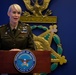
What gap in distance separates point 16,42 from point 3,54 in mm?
285

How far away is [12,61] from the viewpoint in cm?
175

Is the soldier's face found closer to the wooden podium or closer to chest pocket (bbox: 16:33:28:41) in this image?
chest pocket (bbox: 16:33:28:41)

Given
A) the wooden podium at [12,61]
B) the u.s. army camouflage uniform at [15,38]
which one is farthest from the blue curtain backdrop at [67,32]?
the wooden podium at [12,61]

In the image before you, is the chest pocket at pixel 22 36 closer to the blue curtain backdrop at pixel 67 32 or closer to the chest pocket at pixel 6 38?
the chest pocket at pixel 6 38

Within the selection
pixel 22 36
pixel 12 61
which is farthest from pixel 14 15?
pixel 12 61

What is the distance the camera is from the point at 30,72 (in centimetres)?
174

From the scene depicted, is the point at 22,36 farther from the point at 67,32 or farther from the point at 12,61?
the point at 67,32

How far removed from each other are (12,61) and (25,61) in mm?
104

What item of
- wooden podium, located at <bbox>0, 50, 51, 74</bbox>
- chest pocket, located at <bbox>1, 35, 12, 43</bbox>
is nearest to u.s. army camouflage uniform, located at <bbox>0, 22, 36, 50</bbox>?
chest pocket, located at <bbox>1, 35, 12, 43</bbox>

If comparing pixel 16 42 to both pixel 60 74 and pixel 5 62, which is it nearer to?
pixel 5 62

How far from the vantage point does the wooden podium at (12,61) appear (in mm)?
1740

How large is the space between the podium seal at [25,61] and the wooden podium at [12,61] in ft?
0.09

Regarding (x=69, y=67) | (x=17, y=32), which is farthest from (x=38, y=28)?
(x=17, y=32)

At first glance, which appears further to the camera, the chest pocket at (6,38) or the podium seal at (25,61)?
the chest pocket at (6,38)
